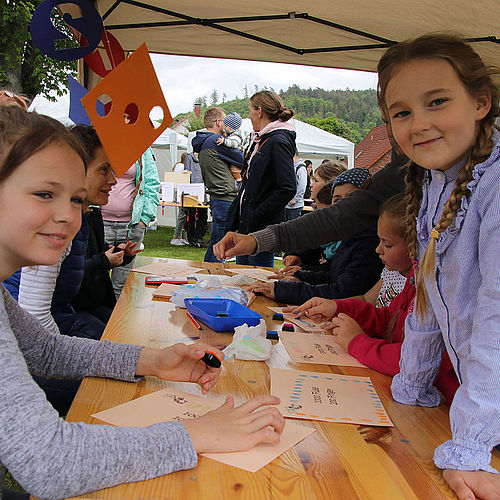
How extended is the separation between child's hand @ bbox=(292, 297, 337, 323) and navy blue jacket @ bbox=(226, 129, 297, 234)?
5.34 feet

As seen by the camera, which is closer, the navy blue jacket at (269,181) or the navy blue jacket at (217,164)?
the navy blue jacket at (269,181)

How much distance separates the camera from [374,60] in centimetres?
351

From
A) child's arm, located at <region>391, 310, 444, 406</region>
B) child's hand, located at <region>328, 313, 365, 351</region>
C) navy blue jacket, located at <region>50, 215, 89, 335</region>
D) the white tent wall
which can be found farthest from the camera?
the white tent wall

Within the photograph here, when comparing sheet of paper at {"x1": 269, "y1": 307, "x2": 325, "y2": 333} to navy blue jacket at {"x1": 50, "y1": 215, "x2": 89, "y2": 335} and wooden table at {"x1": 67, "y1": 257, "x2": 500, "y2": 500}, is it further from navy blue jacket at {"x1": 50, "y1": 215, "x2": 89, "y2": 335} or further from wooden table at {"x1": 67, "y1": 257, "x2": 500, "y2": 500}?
navy blue jacket at {"x1": 50, "y1": 215, "x2": 89, "y2": 335}

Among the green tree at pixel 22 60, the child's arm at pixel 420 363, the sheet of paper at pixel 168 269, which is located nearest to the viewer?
the child's arm at pixel 420 363

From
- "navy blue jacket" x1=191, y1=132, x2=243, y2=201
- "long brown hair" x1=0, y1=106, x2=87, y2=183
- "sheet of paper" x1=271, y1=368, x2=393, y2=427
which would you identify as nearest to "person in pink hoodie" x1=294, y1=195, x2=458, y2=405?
"sheet of paper" x1=271, y1=368, x2=393, y2=427

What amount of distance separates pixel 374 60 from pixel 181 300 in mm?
2499

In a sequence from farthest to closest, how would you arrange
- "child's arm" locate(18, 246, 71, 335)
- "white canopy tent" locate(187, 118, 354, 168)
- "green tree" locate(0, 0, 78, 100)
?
"green tree" locate(0, 0, 78, 100) < "white canopy tent" locate(187, 118, 354, 168) < "child's arm" locate(18, 246, 71, 335)

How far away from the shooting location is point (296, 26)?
3102 mm

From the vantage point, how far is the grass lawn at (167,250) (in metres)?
7.08

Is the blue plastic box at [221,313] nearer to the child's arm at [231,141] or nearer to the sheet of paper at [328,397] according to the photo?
the sheet of paper at [328,397]

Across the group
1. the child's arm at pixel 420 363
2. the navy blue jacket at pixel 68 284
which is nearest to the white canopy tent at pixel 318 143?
the navy blue jacket at pixel 68 284

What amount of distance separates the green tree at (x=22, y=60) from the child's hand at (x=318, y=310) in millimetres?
10142

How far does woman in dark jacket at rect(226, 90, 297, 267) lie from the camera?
3412 mm
